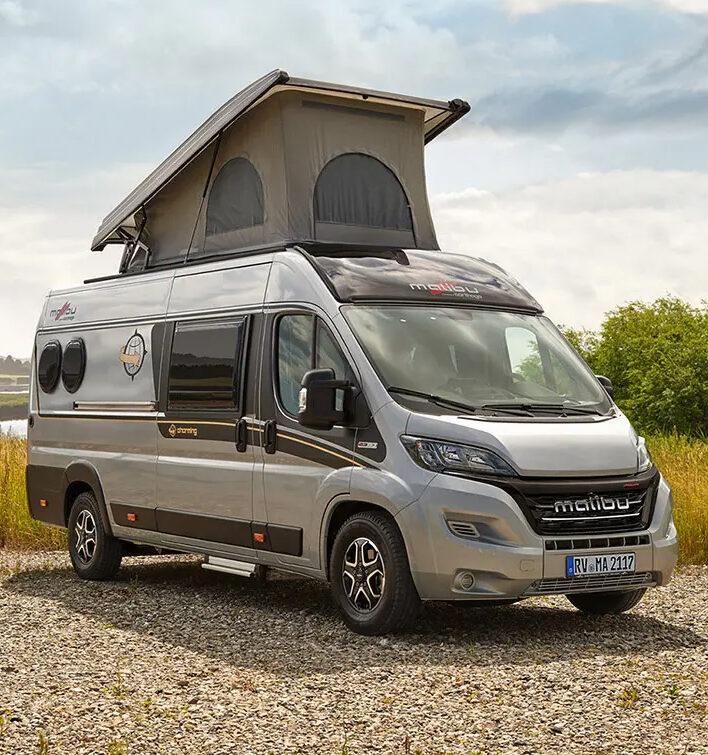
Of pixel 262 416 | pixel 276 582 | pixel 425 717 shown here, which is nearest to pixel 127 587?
pixel 276 582

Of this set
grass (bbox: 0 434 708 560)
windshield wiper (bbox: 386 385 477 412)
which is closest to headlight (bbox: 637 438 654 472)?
windshield wiper (bbox: 386 385 477 412)

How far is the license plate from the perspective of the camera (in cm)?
898

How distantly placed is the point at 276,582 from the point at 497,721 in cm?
594

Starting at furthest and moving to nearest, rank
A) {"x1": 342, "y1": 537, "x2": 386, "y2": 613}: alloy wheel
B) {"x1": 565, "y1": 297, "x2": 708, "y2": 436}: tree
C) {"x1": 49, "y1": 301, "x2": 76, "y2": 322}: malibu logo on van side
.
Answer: {"x1": 565, "y1": 297, "x2": 708, "y2": 436}: tree
{"x1": 49, "y1": 301, "x2": 76, "y2": 322}: malibu logo on van side
{"x1": 342, "y1": 537, "x2": 386, "y2": 613}: alloy wheel

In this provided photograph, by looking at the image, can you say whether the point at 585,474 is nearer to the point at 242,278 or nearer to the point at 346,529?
the point at 346,529

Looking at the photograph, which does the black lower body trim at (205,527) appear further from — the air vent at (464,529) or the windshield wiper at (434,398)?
the air vent at (464,529)

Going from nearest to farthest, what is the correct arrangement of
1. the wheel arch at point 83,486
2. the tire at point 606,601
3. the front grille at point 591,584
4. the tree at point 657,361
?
the front grille at point 591,584 < the tire at point 606,601 < the wheel arch at point 83,486 < the tree at point 657,361

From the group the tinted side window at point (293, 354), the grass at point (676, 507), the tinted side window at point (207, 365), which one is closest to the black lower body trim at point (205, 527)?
the tinted side window at point (207, 365)

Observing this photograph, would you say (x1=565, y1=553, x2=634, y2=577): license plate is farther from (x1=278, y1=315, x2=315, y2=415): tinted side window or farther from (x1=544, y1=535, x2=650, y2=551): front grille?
(x1=278, y1=315, x2=315, y2=415): tinted side window

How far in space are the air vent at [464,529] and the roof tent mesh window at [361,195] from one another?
12.1 ft

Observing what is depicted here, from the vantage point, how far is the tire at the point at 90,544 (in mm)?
12820

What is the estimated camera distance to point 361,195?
11.9 metres

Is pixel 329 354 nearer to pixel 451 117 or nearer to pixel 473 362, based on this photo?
pixel 473 362

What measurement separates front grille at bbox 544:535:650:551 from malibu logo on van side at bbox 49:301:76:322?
21.4 feet
